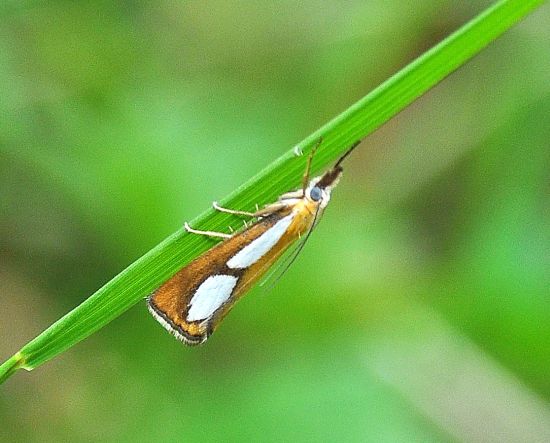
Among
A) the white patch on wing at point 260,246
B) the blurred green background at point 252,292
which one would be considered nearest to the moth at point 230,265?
the white patch on wing at point 260,246

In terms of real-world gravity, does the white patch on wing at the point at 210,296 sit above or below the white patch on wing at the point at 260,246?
below

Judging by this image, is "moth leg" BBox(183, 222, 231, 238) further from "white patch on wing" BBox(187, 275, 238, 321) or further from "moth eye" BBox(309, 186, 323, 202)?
"moth eye" BBox(309, 186, 323, 202)

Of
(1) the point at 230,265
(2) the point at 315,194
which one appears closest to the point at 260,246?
(1) the point at 230,265

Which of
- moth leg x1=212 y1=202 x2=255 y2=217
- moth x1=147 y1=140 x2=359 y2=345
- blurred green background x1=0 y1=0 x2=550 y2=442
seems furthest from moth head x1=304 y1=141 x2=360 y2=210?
blurred green background x1=0 y1=0 x2=550 y2=442

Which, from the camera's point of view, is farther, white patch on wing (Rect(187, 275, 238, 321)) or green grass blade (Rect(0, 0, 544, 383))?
white patch on wing (Rect(187, 275, 238, 321))

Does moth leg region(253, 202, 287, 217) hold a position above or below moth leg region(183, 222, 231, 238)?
above

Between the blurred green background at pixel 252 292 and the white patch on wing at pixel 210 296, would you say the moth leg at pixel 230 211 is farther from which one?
the blurred green background at pixel 252 292

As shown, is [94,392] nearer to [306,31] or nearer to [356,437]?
[356,437]

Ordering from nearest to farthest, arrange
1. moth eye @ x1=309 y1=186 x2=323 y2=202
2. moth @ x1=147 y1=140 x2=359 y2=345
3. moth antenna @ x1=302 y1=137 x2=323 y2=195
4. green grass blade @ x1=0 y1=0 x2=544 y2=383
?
green grass blade @ x1=0 y1=0 x2=544 y2=383, moth antenna @ x1=302 y1=137 x2=323 y2=195, moth @ x1=147 y1=140 x2=359 y2=345, moth eye @ x1=309 y1=186 x2=323 y2=202
